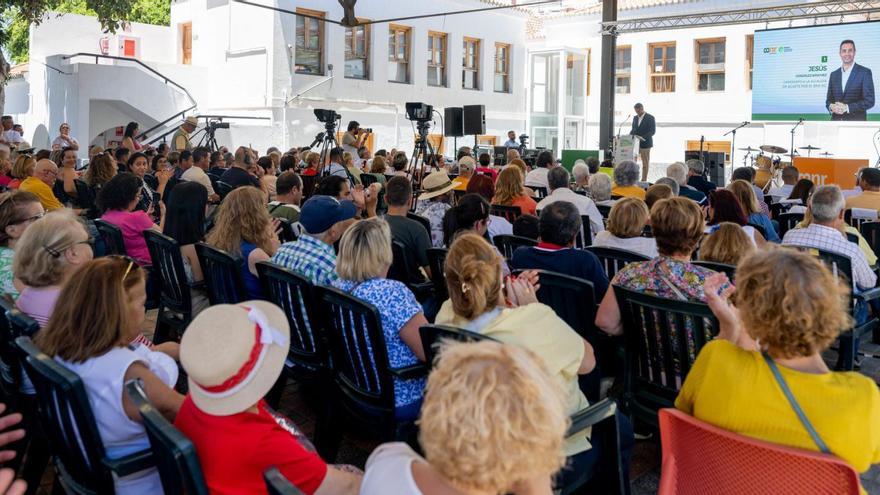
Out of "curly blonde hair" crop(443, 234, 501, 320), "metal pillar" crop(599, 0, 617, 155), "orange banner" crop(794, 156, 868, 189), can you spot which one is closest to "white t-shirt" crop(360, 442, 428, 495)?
"curly blonde hair" crop(443, 234, 501, 320)

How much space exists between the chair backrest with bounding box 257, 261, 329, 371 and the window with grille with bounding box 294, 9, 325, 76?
14409mm

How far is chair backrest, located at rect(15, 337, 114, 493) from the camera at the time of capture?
1815mm

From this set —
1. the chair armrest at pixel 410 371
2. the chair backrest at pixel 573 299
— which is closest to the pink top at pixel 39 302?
the chair armrest at pixel 410 371

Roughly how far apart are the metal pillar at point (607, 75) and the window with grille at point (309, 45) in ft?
21.4

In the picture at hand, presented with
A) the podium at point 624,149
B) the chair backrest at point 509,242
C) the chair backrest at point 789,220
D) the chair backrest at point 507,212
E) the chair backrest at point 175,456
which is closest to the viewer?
the chair backrest at point 175,456

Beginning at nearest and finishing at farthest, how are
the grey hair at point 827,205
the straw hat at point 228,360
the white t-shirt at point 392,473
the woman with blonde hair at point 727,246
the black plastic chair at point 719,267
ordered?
1. the white t-shirt at point 392,473
2. the straw hat at point 228,360
3. the black plastic chair at point 719,267
4. the woman with blonde hair at point 727,246
5. the grey hair at point 827,205

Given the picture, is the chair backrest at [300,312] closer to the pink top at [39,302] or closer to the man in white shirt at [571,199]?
the pink top at [39,302]

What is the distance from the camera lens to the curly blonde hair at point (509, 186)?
5844mm

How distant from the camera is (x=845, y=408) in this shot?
5.43 ft

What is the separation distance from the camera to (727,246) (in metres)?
3.43

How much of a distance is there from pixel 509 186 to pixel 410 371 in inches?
133

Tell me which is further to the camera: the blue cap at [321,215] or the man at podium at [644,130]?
the man at podium at [644,130]

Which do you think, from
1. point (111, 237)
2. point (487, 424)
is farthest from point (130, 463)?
point (111, 237)

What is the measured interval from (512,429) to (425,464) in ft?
→ 0.68
